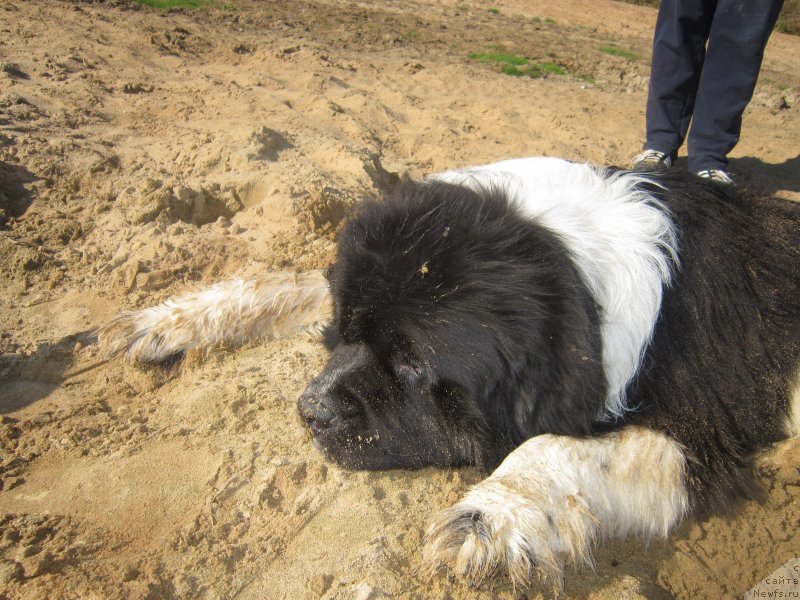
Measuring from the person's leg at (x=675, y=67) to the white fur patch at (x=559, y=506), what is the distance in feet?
12.3

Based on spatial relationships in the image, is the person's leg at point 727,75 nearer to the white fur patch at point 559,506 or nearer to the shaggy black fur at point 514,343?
the shaggy black fur at point 514,343

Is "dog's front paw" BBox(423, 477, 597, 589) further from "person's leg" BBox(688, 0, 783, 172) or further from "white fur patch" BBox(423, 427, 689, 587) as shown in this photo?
"person's leg" BBox(688, 0, 783, 172)

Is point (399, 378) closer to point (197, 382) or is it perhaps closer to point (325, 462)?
point (325, 462)

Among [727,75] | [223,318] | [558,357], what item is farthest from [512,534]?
[727,75]

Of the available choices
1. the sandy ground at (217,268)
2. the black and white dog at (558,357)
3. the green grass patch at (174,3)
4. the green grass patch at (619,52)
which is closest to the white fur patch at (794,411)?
the black and white dog at (558,357)

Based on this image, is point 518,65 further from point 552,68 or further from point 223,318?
point 223,318

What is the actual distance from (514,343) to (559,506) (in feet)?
2.27

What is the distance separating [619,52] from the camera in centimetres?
1106

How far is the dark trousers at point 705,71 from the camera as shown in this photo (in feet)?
15.0

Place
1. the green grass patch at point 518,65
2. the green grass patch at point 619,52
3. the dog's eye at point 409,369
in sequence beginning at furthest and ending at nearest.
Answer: the green grass patch at point 619,52, the green grass patch at point 518,65, the dog's eye at point 409,369

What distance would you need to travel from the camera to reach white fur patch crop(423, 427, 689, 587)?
2.23 meters

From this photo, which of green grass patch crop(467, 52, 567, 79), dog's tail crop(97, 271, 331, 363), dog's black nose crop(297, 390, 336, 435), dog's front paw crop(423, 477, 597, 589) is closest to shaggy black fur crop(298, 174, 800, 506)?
dog's black nose crop(297, 390, 336, 435)

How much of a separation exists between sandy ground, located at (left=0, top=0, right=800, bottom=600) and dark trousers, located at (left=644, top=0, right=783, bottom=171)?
96 centimetres

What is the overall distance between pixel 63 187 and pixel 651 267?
4095 millimetres
